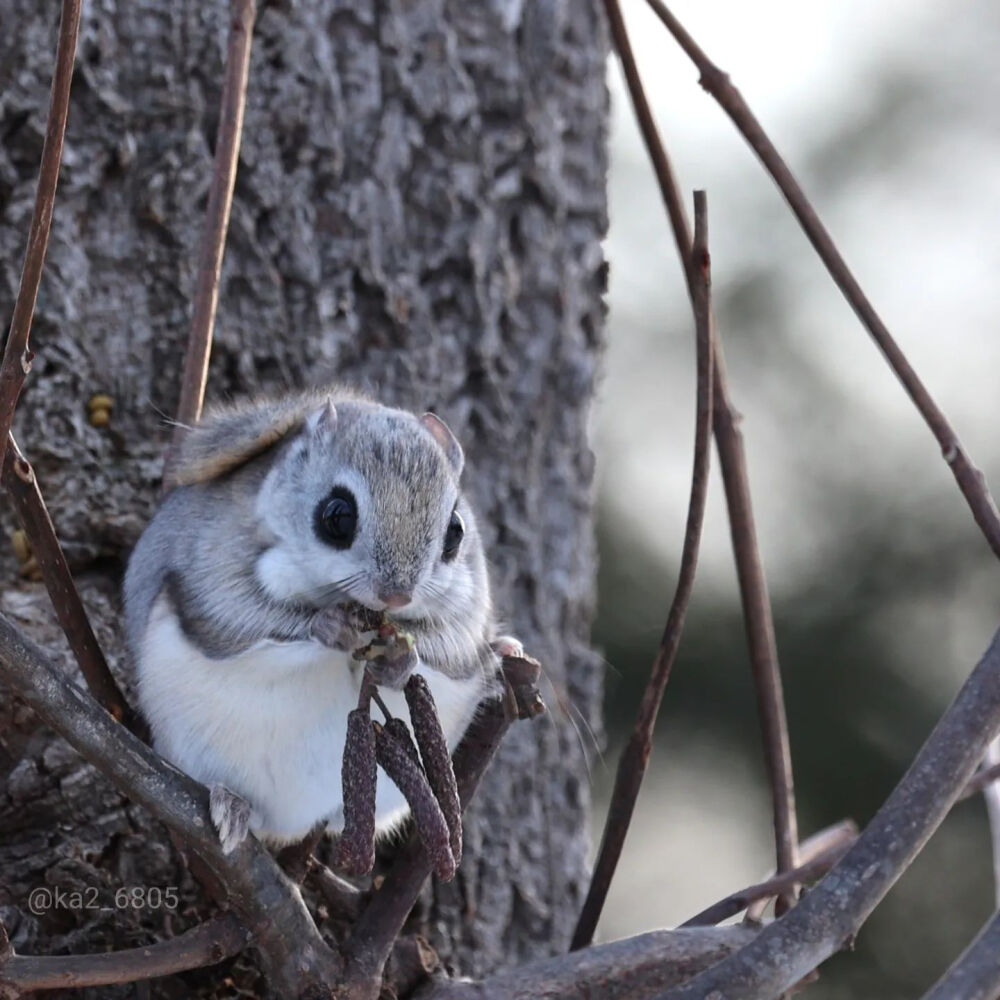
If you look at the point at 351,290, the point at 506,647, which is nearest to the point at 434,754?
the point at 506,647

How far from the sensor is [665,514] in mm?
4777

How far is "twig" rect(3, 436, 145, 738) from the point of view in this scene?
68.4 inches

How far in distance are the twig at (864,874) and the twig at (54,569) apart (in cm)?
64

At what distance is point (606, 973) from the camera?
1.89 metres

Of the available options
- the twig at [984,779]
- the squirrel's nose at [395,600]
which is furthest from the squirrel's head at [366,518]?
the twig at [984,779]

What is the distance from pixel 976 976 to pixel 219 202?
1.11 metres

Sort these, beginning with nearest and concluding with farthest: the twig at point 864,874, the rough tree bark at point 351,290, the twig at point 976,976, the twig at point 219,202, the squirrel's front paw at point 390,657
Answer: the twig at point 976,976 → the twig at point 864,874 → the squirrel's front paw at point 390,657 → the twig at point 219,202 → the rough tree bark at point 351,290

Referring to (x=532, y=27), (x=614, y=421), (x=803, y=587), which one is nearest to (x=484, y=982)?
(x=532, y=27)

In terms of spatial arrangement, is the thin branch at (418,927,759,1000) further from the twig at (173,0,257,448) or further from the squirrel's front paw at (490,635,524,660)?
the twig at (173,0,257,448)

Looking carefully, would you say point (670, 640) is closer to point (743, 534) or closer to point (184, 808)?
point (743, 534)

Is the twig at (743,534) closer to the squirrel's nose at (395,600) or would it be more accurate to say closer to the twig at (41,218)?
the squirrel's nose at (395,600)

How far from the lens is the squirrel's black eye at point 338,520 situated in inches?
69.4

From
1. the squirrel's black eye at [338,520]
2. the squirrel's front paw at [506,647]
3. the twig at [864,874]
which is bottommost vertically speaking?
the twig at [864,874]

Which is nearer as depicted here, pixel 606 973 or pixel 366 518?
pixel 366 518
